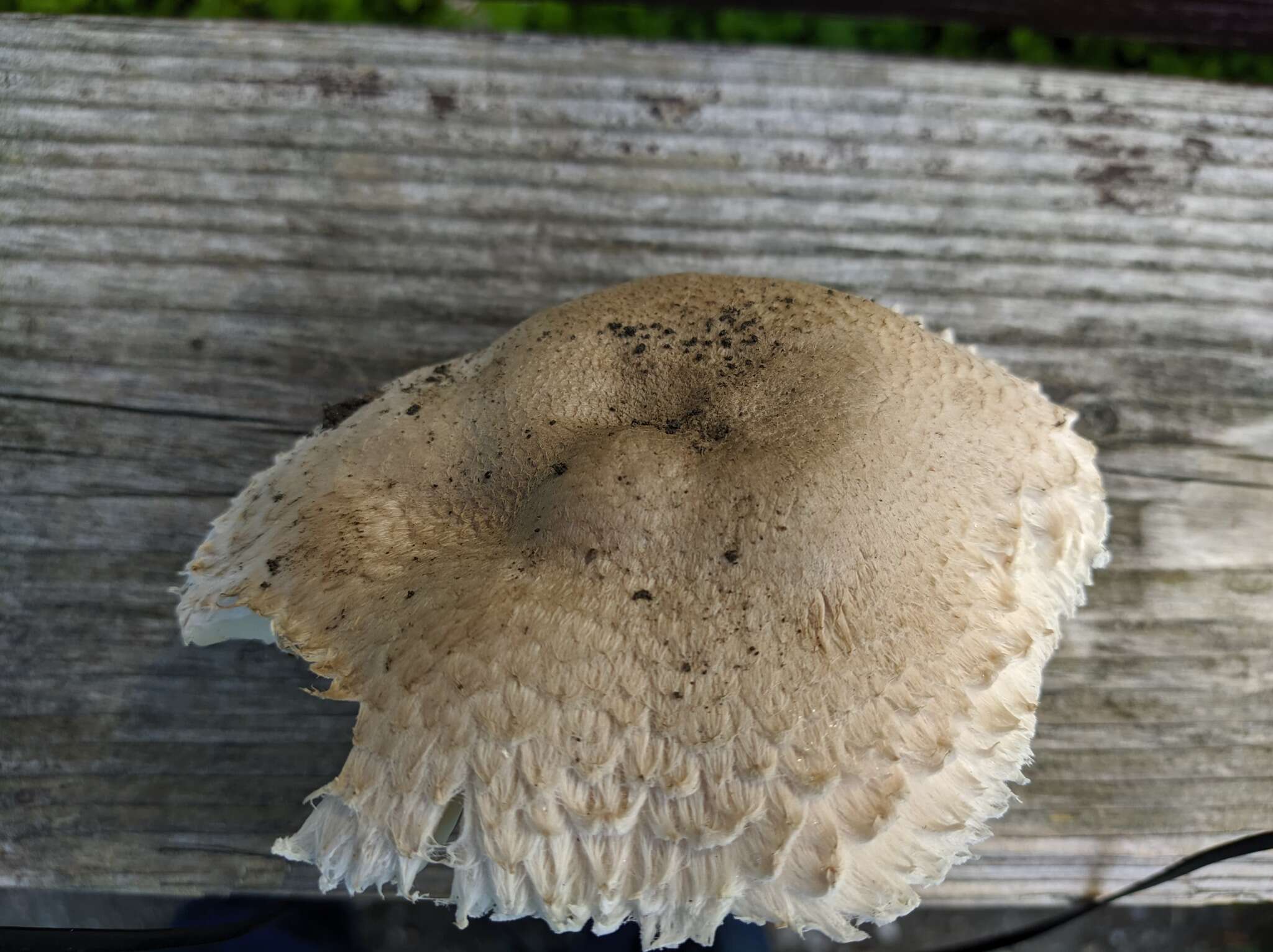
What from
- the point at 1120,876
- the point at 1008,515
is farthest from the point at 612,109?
the point at 1120,876

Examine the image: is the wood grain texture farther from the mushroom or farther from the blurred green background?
the blurred green background

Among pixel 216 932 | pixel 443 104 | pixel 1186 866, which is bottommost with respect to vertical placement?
pixel 216 932

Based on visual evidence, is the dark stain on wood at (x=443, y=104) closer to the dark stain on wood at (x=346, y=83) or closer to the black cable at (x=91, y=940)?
the dark stain on wood at (x=346, y=83)

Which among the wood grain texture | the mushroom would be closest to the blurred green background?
the wood grain texture

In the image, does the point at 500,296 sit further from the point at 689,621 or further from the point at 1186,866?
the point at 1186,866

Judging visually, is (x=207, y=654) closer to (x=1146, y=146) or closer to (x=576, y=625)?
(x=576, y=625)

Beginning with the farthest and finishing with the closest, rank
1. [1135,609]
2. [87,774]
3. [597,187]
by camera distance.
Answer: [597,187] → [1135,609] → [87,774]

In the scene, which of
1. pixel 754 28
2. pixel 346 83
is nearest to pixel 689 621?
pixel 346 83
